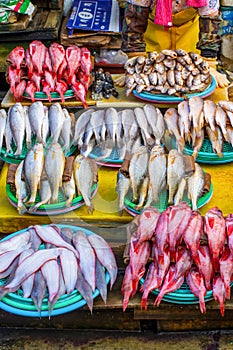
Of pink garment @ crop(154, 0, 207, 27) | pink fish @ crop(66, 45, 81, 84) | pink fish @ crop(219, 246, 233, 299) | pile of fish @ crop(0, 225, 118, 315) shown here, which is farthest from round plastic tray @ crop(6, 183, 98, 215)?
pink garment @ crop(154, 0, 207, 27)

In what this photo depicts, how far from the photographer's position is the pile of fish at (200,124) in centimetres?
405

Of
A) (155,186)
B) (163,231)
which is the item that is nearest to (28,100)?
(155,186)

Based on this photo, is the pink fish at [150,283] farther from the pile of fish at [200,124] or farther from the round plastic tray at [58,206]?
the pile of fish at [200,124]

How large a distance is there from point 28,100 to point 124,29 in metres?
1.65

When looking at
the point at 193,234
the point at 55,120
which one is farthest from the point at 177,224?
the point at 55,120

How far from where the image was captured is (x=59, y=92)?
461 centimetres

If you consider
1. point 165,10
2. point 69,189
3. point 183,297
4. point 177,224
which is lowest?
point 183,297

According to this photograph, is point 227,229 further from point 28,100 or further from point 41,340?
point 28,100

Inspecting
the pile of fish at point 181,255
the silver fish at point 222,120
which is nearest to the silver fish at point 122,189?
the pile of fish at point 181,255

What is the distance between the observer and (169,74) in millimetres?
4598

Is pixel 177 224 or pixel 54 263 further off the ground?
pixel 177 224

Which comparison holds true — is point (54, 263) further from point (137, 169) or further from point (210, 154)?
point (210, 154)

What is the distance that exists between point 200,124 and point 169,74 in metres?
0.75

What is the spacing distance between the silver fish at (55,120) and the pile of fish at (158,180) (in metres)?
0.79
